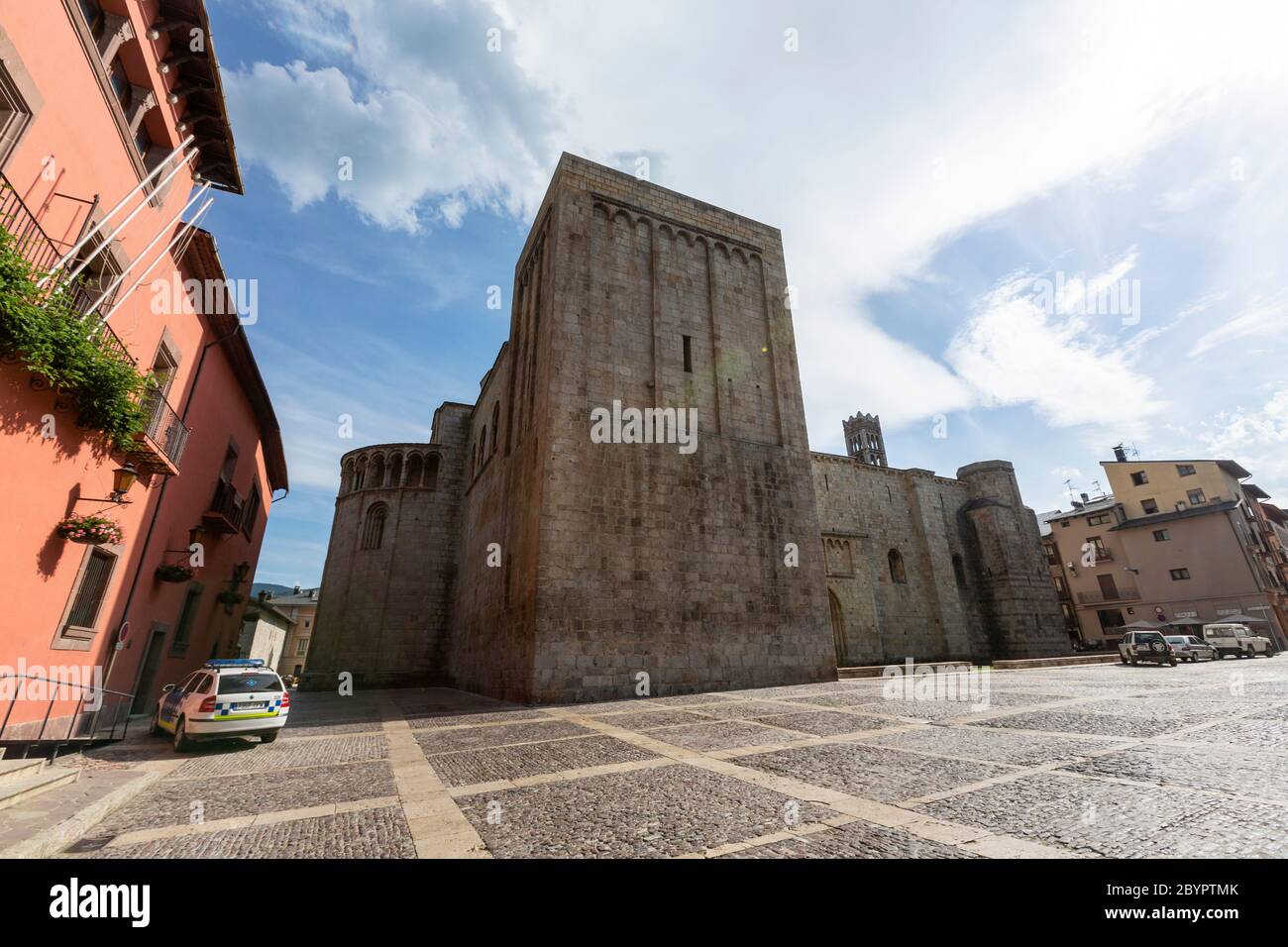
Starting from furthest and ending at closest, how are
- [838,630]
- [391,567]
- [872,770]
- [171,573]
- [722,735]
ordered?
[838,630] < [391,567] < [171,573] < [722,735] < [872,770]

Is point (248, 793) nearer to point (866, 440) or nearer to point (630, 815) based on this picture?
point (630, 815)

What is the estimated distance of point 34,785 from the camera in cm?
495

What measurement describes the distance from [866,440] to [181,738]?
4786 centimetres

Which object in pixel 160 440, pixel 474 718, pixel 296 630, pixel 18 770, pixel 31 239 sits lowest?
pixel 474 718

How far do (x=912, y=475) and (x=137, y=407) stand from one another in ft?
118

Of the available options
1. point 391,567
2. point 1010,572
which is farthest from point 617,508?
point 1010,572

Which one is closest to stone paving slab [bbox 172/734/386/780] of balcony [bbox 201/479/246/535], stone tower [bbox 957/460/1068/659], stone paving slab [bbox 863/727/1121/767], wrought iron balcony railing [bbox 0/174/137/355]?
wrought iron balcony railing [bbox 0/174/137/355]

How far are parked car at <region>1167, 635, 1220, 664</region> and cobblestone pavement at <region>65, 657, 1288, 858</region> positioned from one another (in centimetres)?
1698

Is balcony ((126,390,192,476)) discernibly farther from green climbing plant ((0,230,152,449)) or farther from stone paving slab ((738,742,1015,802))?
stone paving slab ((738,742,1015,802))

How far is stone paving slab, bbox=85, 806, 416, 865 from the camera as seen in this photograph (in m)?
3.56
